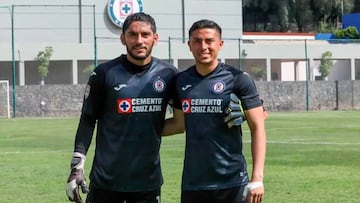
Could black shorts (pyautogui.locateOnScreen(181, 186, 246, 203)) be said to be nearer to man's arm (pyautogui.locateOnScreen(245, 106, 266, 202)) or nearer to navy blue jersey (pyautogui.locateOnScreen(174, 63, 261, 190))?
navy blue jersey (pyautogui.locateOnScreen(174, 63, 261, 190))

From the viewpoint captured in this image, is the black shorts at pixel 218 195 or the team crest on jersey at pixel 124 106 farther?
the team crest on jersey at pixel 124 106

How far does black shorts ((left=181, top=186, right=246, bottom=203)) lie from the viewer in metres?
6.19

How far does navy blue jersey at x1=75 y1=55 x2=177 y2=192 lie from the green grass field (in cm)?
539

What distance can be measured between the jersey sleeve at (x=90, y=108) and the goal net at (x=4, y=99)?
36.1 metres

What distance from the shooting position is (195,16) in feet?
188

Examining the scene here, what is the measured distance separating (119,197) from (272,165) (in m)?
10.3

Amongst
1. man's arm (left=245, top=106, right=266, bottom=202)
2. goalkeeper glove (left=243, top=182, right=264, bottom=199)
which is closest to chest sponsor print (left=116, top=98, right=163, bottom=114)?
man's arm (left=245, top=106, right=266, bottom=202)

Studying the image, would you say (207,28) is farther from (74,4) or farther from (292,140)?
(74,4)

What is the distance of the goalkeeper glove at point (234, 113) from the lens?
239 inches

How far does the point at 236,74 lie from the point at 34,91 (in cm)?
3709

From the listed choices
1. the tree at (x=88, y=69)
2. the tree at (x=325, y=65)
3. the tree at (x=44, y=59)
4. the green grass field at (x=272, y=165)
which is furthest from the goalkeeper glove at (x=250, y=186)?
the tree at (x=325, y=65)

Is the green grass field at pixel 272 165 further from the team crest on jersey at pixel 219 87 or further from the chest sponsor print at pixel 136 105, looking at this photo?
the team crest on jersey at pixel 219 87

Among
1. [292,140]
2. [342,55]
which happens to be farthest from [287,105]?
[292,140]

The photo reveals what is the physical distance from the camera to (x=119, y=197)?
21.2ft
